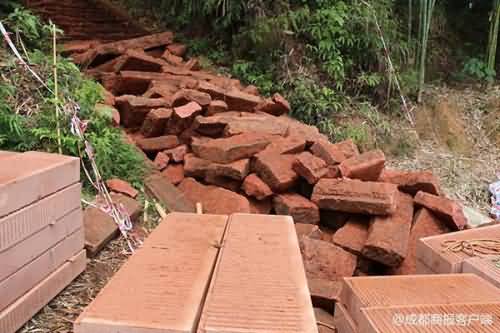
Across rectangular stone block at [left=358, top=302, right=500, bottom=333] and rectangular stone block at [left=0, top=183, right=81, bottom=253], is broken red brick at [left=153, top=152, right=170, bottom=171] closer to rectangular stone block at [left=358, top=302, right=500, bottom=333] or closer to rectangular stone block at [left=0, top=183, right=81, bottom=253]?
rectangular stone block at [left=0, top=183, right=81, bottom=253]

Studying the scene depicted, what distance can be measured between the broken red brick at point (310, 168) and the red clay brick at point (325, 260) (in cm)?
56

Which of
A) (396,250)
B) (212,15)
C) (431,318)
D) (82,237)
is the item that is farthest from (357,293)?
(212,15)

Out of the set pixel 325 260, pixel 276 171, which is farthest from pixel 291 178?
pixel 325 260

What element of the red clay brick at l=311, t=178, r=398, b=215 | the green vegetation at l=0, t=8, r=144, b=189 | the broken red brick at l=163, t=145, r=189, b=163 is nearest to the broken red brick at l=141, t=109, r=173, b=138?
the broken red brick at l=163, t=145, r=189, b=163

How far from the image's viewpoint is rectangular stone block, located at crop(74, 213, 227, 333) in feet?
2.06

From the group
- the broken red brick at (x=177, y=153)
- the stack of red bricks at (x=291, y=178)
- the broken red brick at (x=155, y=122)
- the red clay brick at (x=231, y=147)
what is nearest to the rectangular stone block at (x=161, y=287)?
the stack of red bricks at (x=291, y=178)

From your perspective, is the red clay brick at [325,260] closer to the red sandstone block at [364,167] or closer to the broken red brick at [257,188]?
the broken red brick at [257,188]

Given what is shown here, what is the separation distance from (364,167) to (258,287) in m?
2.39

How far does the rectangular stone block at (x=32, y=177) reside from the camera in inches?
47.9

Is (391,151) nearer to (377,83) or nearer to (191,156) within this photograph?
(377,83)

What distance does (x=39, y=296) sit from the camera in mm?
1386

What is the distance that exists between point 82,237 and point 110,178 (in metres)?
0.81

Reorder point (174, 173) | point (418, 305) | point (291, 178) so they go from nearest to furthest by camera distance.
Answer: point (418, 305), point (291, 178), point (174, 173)

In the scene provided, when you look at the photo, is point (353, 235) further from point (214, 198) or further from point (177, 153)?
point (177, 153)
